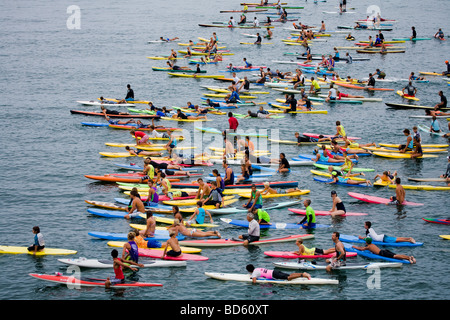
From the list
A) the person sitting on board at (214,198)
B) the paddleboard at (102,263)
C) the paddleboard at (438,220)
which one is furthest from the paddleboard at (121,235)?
the paddleboard at (438,220)

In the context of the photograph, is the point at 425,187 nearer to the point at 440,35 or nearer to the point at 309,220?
the point at 309,220

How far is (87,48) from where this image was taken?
8519 centimetres

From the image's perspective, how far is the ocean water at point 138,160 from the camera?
24609 mm

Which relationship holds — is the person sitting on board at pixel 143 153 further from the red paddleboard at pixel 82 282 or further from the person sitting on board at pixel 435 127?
the person sitting on board at pixel 435 127

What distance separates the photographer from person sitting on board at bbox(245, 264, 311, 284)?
2425cm

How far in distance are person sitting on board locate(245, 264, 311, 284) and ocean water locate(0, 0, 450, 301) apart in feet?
1.51

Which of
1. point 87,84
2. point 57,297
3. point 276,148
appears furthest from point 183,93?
point 57,297

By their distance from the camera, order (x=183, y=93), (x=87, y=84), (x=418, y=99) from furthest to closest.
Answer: (x=87, y=84) → (x=183, y=93) → (x=418, y=99)

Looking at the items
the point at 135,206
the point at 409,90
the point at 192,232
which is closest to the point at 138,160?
the point at 135,206

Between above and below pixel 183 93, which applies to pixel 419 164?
below

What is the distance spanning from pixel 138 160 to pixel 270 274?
18402 millimetres

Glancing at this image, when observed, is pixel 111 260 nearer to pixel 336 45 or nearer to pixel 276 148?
pixel 276 148

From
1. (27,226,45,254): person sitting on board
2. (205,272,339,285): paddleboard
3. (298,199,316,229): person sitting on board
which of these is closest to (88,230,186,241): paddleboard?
(27,226,45,254): person sitting on board
